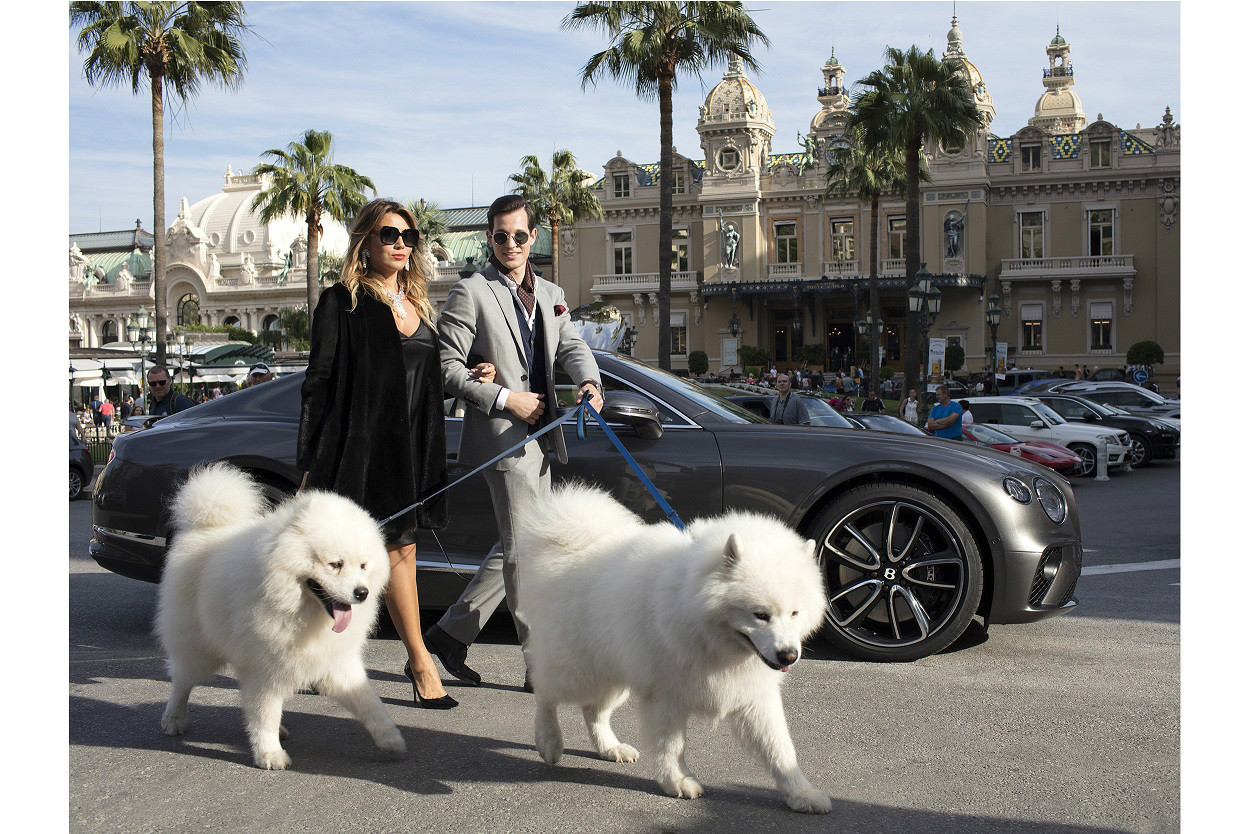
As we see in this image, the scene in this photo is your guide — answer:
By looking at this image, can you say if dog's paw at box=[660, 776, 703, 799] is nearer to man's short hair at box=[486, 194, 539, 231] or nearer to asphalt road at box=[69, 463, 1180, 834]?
asphalt road at box=[69, 463, 1180, 834]

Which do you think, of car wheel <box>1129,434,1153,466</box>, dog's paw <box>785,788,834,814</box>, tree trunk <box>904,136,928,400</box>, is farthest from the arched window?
dog's paw <box>785,788,834,814</box>

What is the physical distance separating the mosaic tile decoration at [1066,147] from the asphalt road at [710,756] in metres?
57.1

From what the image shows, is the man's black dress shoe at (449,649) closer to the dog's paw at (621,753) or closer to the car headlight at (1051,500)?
the dog's paw at (621,753)

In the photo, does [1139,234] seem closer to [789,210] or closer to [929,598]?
[789,210]

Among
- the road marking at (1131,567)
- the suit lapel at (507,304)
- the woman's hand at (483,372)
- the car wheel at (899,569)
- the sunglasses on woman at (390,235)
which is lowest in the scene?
the road marking at (1131,567)

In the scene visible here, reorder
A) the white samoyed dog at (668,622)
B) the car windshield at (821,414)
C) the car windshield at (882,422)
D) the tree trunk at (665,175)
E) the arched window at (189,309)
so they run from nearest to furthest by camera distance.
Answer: the white samoyed dog at (668,622)
the car windshield at (821,414)
the car windshield at (882,422)
the tree trunk at (665,175)
the arched window at (189,309)

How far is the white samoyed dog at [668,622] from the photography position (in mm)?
3201

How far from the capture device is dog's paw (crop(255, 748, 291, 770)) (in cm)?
388

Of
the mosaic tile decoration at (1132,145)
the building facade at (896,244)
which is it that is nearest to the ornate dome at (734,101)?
the building facade at (896,244)

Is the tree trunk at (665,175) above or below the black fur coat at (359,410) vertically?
above

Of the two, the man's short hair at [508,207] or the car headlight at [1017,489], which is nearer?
the man's short hair at [508,207]

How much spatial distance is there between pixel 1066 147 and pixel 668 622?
6127 cm

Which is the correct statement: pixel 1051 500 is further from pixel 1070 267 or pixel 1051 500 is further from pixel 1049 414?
pixel 1070 267

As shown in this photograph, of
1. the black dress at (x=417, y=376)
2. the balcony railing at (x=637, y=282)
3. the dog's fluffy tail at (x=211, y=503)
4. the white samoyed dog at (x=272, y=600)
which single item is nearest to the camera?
the white samoyed dog at (x=272, y=600)
